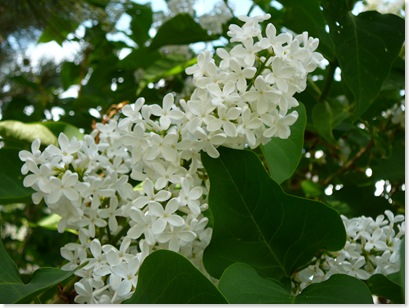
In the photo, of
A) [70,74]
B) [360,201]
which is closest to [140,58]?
[70,74]

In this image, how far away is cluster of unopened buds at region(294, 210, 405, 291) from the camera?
723 mm

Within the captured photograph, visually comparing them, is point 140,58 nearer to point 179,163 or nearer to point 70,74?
point 70,74

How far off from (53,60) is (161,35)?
6.05ft

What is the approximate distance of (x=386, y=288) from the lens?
707mm

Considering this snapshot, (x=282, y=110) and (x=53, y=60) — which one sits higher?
(x=282, y=110)

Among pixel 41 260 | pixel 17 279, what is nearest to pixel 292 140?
pixel 17 279

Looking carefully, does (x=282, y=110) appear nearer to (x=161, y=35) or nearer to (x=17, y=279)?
(x=17, y=279)

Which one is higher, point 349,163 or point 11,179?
point 11,179

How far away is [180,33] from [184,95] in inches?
Result: 5.6

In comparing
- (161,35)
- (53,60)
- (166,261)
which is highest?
(166,261)

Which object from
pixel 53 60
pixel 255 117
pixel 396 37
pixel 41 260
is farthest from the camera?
pixel 53 60

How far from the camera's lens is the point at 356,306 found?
0.61 m

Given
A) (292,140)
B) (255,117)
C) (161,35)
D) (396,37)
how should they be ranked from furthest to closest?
(161,35) < (396,37) < (292,140) < (255,117)

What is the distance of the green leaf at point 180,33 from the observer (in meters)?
1.29
